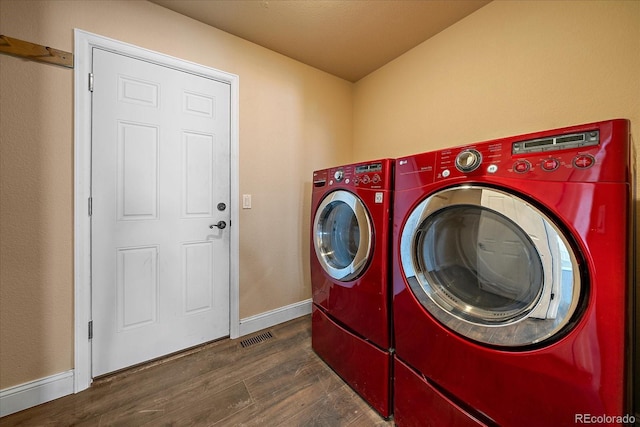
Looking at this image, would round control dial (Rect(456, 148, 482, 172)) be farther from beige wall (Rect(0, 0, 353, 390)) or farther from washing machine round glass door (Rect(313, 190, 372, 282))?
beige wall (Rect(0, 0, 353, 390))

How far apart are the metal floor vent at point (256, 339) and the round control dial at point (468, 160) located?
180 centimetres

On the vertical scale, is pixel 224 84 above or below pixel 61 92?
above

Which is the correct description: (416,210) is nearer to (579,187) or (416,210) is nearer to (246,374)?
(579,187)

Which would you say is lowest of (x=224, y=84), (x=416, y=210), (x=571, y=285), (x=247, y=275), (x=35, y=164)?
(x=247, y=275)

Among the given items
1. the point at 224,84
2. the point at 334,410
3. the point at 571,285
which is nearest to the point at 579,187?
the point at 571,285

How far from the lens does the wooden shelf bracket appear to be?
45.8 inches

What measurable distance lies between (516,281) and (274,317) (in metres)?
1.77

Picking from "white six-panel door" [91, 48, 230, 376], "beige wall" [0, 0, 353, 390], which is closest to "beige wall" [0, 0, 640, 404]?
"beige wall" [0, 0, 353, 390]

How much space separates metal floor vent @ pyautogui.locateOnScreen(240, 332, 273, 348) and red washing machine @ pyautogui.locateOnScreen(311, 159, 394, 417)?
1.47 feet

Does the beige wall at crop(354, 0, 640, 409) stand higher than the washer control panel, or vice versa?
the beige wall at crop(354, 0, 640, 409)

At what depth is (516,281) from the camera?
836 mm

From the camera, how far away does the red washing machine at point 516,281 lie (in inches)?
24.0

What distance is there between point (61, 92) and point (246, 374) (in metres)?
1.96

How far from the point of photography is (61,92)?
1278 millimetres
